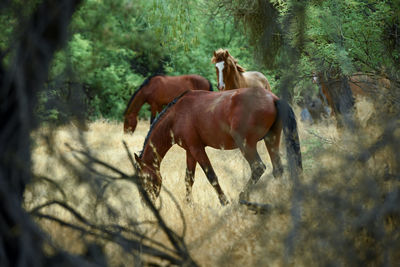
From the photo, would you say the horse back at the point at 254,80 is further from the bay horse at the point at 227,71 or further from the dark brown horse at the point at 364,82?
the dark brown horse at the point at 364,82

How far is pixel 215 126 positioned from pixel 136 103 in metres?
7.47

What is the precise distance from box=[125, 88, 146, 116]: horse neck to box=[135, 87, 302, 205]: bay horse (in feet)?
22.2

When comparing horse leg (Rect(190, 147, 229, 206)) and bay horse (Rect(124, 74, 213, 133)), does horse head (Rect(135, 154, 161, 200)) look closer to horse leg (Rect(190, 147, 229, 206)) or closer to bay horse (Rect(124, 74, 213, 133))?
horse leg (Rect(190, 147, 229, 206))

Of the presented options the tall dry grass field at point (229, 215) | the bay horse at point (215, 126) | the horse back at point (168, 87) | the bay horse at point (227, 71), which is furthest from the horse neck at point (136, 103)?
the tall dry grass field at point (229, 215)

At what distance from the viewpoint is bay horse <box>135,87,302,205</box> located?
516cm

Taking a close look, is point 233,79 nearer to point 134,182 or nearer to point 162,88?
point 162,88

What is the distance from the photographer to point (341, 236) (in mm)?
2268

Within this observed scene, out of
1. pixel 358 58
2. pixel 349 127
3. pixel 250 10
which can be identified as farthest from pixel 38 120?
pixel 250 10

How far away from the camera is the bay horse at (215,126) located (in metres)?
5.16

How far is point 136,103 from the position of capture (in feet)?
41.4

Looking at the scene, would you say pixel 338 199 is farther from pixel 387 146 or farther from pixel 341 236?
pixel 387 146

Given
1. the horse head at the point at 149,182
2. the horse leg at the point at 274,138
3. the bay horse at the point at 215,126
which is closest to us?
the horse head at the point at 149,182

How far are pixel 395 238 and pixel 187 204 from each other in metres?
2.18

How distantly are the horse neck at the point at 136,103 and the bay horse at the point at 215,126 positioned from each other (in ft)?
22.2
